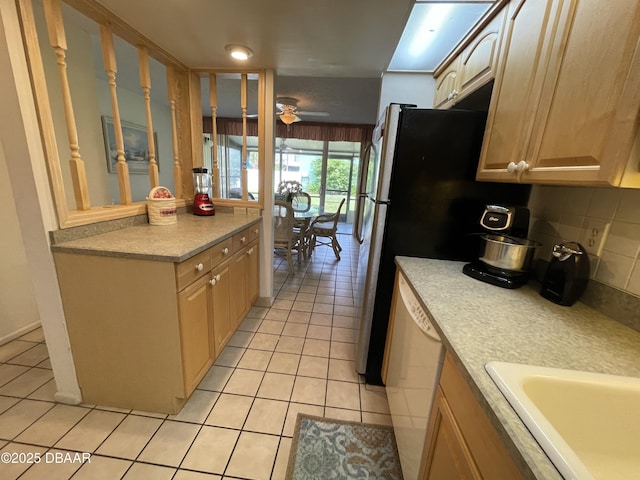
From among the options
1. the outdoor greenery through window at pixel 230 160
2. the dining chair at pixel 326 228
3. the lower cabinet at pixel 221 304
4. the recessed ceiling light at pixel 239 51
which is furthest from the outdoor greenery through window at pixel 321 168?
the lower cabinet at pixel 221 304

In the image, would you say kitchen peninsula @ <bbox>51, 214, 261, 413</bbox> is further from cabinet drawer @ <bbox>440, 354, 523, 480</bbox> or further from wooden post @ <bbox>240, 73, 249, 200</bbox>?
cabinet drawer @ <bbox>440, 354, 523, 480</bbox>

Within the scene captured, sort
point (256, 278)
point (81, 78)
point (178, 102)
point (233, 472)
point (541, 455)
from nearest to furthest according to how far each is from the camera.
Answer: point (541, 455) → point (233, 472) → point (81, 78) → point (178, 102) → point (256, 278)

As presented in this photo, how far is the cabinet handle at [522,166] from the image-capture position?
37.8 inches

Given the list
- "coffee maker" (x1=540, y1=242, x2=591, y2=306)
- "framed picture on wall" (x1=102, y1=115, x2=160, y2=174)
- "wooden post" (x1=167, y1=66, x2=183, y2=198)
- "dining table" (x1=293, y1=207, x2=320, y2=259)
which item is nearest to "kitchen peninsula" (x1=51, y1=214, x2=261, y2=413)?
A: "wooden post" (x1=167, y1=66, x2=183, y2=198)

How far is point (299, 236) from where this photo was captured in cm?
369

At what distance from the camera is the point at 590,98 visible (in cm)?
73

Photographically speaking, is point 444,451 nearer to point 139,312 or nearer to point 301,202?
point 139,312

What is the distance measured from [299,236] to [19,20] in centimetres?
291

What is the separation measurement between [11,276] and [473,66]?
3.21 m

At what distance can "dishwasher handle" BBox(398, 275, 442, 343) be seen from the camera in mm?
900

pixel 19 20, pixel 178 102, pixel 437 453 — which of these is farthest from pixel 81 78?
pixel 437 453

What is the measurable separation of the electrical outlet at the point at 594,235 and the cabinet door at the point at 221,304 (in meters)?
1.76

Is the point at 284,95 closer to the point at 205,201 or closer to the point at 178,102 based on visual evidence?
the point at 178,102

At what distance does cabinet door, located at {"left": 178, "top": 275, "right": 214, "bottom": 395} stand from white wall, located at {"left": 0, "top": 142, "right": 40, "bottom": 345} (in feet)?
4.53
